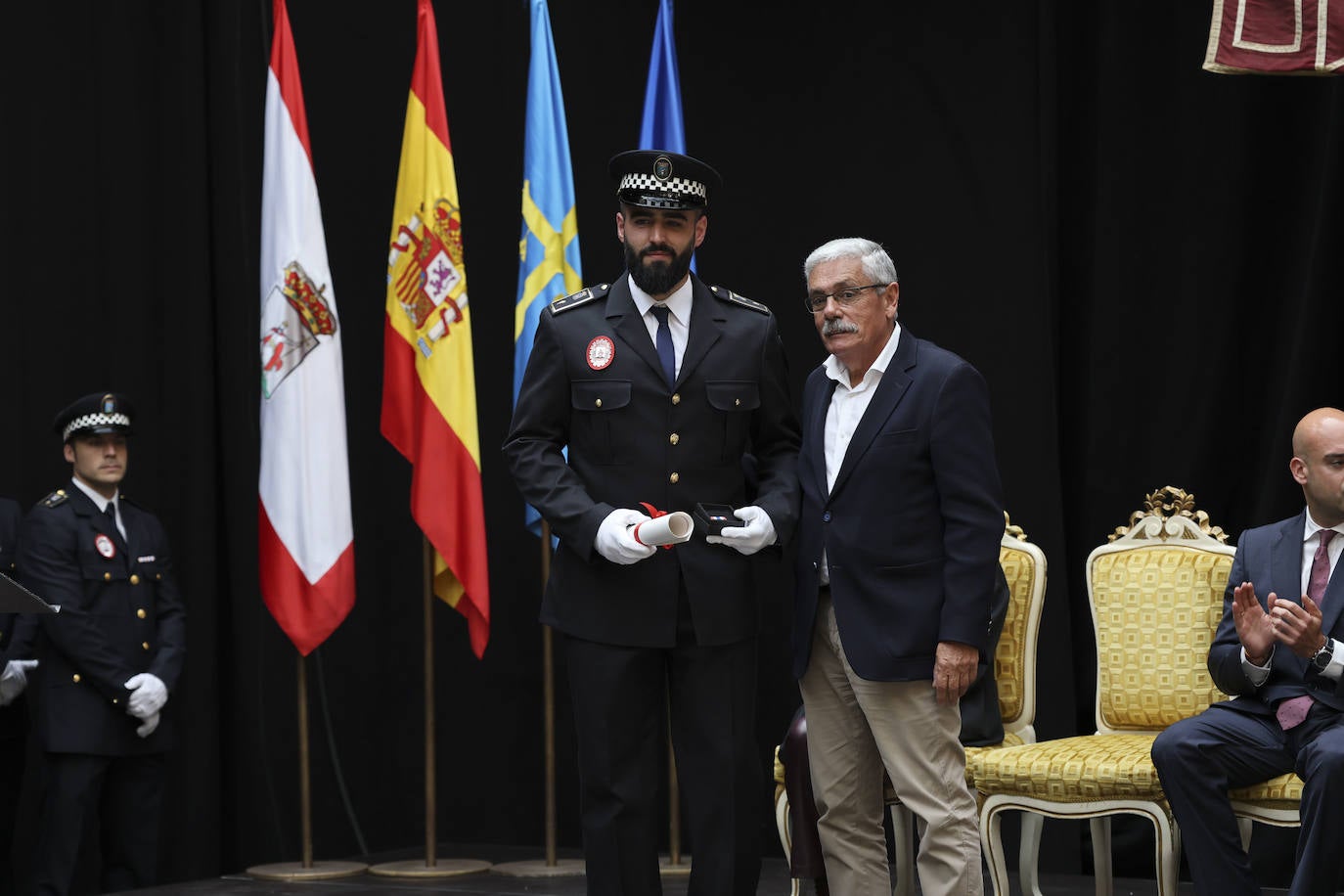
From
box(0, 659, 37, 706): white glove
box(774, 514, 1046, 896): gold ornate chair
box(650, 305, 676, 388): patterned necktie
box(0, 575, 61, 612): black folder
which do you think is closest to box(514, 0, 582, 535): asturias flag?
box(774, 514, 1046, 896): gold ornate chair

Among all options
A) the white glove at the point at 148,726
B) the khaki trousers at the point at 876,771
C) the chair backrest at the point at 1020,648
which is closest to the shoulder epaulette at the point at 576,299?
the khaki trousers at the point at 876,771

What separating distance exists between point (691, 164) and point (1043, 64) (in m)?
2.21

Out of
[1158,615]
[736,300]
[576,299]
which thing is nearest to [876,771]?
[736,300]

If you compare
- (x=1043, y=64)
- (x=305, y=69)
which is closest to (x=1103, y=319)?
(x=1043, y=64)

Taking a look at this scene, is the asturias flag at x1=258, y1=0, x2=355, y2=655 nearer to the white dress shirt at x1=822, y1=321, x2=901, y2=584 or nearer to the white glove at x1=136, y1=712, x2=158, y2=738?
the white glove at x1=136, y1=712, x2=158, y2=738

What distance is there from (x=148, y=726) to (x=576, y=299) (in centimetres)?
244

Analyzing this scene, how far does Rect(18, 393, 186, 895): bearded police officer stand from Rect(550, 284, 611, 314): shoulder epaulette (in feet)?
7.66

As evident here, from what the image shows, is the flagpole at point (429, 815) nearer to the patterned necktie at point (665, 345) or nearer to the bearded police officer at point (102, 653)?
the bearded police officer at point (102, 653)

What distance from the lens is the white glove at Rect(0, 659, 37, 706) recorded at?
5.03m

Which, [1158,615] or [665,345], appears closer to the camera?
[665,345]

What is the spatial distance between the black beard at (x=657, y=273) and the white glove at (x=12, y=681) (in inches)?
110

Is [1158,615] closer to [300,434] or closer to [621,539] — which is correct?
[621,539]

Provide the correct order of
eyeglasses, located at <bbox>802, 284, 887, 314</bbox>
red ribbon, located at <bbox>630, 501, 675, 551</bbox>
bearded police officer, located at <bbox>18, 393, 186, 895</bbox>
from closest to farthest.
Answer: red ribbon, located at <bbox>630, 501, 675, 551</bbox>
eyeglasses, located at <bbox>802, 284, 887, 314</bbox>
bearded police officer, located at <bbox>18, 393, 186, 895</bbox>

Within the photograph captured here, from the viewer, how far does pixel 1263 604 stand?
376 centimetres
